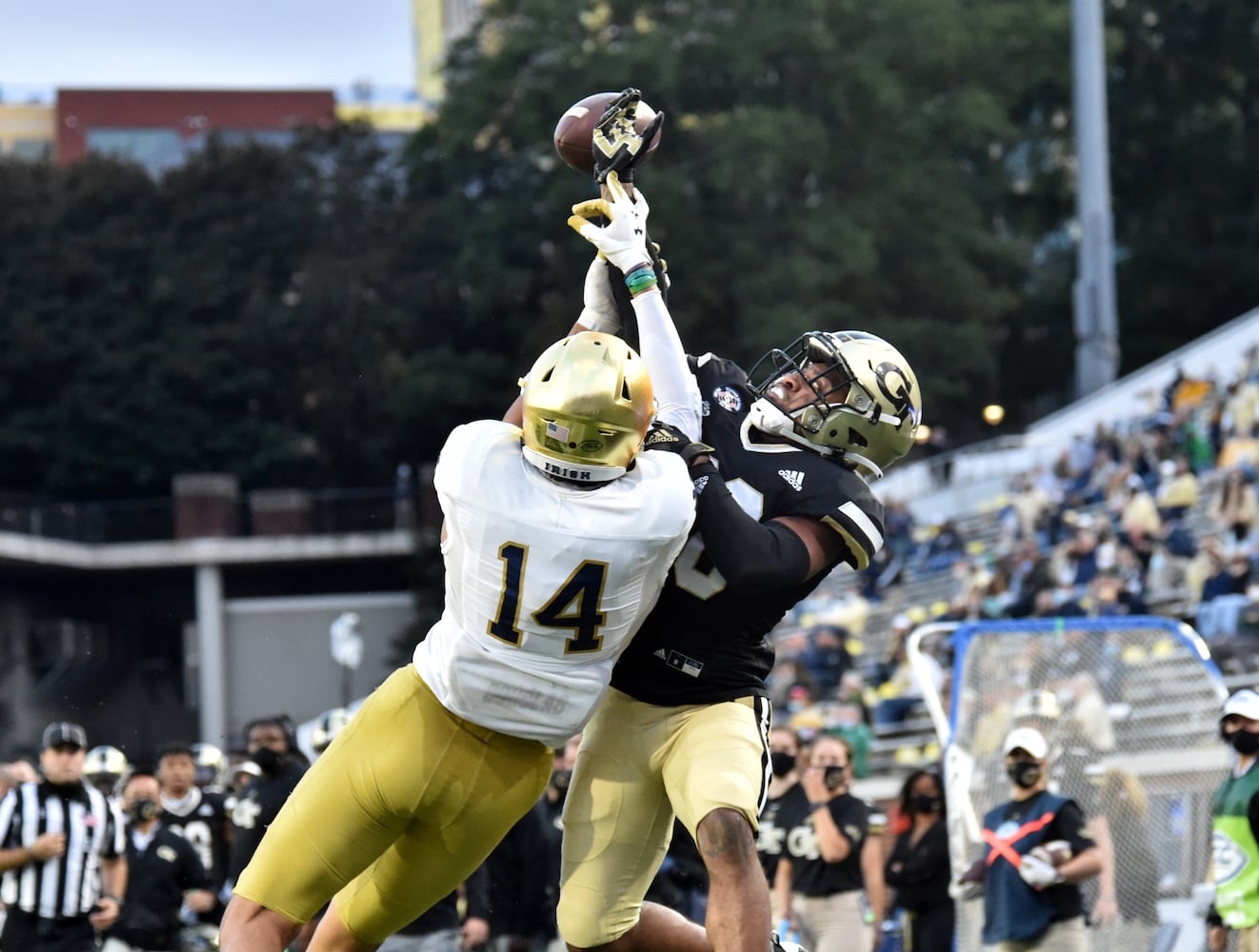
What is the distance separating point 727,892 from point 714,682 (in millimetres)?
591

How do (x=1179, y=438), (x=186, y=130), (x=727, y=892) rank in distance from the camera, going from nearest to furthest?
(x=727, y=892)
(x=1179, y=438)
(x=186, y=130)

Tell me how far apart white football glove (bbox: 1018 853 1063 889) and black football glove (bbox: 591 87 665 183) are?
365 cm

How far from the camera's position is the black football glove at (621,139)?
601 cm

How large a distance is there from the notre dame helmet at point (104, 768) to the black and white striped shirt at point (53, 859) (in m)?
1.76

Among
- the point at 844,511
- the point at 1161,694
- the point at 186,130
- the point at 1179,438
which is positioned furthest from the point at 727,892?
the point at 186,130

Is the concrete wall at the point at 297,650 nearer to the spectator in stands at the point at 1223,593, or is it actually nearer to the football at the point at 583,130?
the spectator in stands at the point at 1223,593

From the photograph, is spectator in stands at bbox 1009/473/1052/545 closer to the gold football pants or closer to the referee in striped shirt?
the referee in striped shirt

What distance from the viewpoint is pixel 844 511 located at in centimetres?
564

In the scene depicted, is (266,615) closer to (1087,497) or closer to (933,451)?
(933,451)

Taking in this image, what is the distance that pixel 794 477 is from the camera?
572 cm

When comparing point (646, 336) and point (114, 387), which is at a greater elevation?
point (114, 387)

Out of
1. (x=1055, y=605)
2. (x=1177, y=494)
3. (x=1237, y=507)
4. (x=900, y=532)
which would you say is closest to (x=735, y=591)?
(x=1055, y=605)

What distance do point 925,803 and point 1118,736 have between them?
46.9 inches

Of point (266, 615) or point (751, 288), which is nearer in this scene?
point (751, 288)
